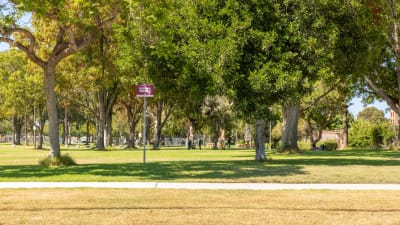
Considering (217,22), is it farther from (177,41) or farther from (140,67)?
(140,67)

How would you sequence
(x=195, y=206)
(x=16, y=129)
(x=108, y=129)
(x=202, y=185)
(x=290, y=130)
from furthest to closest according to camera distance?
(x=16, y=129) < (x=108, y=129) < (x=290, y=130) < (x=202, y=185) < (x=195, y=206)

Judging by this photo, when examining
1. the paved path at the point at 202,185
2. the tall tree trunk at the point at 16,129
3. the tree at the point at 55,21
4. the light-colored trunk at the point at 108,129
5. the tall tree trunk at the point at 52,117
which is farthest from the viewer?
the tall tree trunk at the point at 16,129

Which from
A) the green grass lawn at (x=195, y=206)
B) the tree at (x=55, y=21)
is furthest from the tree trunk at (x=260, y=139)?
the green grass lawn at (x=195, y=206)

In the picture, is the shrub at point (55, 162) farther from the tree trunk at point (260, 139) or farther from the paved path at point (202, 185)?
the tree trunk at point (260, 139)

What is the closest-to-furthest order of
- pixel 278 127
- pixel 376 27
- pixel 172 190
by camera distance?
1. pixel 172 190
2. pixel 376 27
3. pixel 278 127

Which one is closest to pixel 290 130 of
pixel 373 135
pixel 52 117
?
pixel 52 117

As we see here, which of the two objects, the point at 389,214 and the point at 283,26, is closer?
the point at 389,214

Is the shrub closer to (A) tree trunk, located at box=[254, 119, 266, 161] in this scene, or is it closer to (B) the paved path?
(B) the paved path

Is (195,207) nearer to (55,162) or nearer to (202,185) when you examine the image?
(202,185)

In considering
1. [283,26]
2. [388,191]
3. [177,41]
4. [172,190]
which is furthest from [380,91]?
[172,190]

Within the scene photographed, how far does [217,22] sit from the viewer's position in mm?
23750

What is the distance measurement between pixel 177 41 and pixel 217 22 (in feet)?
7.26

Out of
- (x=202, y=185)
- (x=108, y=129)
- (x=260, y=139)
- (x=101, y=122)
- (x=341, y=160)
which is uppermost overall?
(x=101, y=122)

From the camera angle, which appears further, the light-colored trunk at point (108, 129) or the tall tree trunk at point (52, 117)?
the light-colored trunk at point (108, 129)
